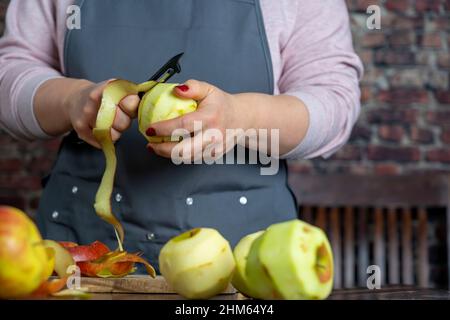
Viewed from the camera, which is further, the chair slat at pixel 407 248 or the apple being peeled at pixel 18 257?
the chair slat at pixel 407 248

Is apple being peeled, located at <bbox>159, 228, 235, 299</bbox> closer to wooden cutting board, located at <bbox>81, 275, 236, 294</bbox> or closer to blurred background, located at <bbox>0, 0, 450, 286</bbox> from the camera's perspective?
wooden cutting board, located at <bbox>81, 275, 236, 294</bbox>

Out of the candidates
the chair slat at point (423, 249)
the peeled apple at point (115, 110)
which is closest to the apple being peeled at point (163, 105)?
the peeled apple at point (115, 110)

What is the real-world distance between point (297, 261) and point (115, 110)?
296mm

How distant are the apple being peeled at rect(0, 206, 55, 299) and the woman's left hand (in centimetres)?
21

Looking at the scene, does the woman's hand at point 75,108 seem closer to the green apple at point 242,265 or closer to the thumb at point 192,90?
the thumb at point 192,90

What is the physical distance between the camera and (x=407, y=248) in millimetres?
1963

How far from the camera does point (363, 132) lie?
224 centimetres

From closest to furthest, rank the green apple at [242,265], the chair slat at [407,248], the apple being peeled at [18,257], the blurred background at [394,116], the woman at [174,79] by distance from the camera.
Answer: the apple being peeled at [18,257] → the green apple at [242,265] → the woman at [174,79] → the chair slat at [407,248] → the blurred background at [394,116]

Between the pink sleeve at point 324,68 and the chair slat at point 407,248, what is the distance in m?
0.86

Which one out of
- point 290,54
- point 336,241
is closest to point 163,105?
point 290,54

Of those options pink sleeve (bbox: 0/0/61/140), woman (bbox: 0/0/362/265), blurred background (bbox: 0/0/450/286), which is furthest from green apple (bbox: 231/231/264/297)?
blurred background (bbox: 0/0/450/286)

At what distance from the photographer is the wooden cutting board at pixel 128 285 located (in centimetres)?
83
